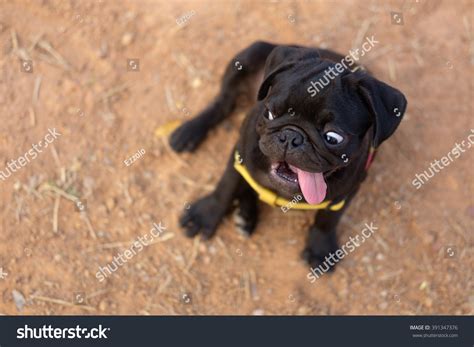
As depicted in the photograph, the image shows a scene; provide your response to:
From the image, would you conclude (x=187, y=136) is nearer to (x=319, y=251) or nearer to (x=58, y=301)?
(x=319, y=251)

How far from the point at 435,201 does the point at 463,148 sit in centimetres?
56

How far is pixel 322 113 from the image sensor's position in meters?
3.43

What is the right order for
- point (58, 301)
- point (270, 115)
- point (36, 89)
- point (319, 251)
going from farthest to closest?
point (36, 89) < point (319, 251) < point (58, 301) < point (270, 115)

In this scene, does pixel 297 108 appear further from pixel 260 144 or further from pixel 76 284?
pixel 76 284

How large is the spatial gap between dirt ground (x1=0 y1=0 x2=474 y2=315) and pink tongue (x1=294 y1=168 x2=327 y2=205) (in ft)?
3.78

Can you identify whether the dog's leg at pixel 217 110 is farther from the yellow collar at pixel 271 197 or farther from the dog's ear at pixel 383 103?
the dog's ear at pixel 383 103

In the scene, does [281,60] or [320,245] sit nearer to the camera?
[281,60]

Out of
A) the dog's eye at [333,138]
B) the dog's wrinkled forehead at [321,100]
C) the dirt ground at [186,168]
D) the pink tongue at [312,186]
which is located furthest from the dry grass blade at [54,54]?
the dog's eye at [333,138]

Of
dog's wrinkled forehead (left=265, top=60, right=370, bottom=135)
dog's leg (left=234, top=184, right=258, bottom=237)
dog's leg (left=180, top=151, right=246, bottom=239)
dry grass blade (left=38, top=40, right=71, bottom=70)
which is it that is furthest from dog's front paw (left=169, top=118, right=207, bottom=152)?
dog's wrinkled forehead (left=265, top=60, right=370, bottom=135)

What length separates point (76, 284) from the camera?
15.2 feet

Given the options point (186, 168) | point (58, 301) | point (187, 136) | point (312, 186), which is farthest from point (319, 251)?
point (58, 301)

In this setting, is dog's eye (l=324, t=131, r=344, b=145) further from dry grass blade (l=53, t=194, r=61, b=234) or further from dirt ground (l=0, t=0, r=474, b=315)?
dry grass blade (l=53, t=194, r=61, b=234)

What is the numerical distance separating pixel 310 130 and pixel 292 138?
0.11 m
